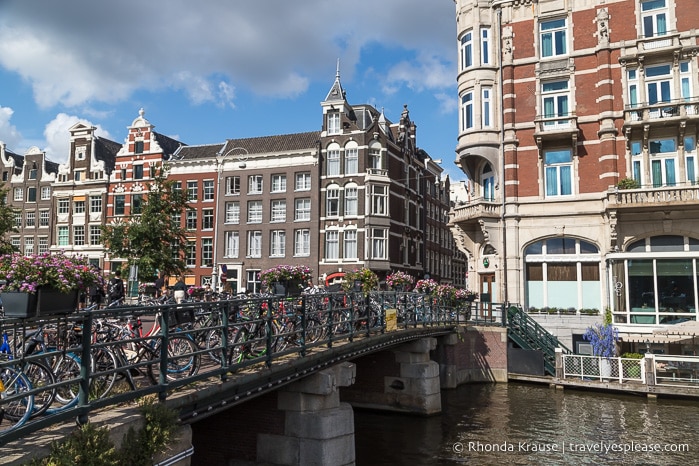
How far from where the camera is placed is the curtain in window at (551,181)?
25984mm

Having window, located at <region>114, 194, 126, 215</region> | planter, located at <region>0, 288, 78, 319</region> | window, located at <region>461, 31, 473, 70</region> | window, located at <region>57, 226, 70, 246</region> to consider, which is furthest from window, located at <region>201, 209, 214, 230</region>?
planter, located at <region>0, 288, 78, 319</region>

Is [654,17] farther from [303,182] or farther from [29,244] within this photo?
[29,244]

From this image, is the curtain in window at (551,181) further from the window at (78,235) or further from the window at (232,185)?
the window at (78,235)

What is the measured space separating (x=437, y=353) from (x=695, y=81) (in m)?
16.0

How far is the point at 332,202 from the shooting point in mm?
40156

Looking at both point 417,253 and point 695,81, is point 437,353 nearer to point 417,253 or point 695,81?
point 695,81

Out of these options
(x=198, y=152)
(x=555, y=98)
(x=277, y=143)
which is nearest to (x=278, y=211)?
(x=277, y=143)

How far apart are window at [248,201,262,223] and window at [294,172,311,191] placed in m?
3.42

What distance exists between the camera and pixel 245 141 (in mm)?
44625

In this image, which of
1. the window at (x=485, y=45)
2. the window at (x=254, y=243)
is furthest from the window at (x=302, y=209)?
the window at (x=485, y=45)

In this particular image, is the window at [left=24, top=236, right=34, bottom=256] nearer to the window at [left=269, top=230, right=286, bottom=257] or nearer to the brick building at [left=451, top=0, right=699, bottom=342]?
Answer: the window at [left=269, top=230, right=286, bottom=257]

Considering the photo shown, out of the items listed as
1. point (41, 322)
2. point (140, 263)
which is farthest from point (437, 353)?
point (41, 322)

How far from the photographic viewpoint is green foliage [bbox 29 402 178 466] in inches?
198

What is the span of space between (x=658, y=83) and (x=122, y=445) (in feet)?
85.5
